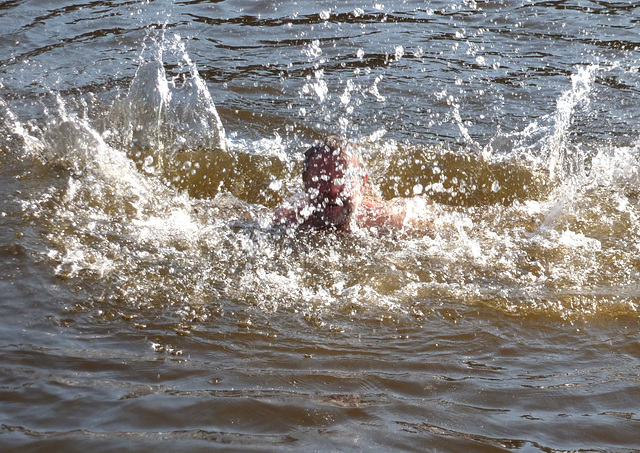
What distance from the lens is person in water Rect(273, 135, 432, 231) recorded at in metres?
5.07

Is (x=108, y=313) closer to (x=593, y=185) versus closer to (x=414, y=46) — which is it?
(x=593, y=185)

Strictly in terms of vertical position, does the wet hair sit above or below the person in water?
above

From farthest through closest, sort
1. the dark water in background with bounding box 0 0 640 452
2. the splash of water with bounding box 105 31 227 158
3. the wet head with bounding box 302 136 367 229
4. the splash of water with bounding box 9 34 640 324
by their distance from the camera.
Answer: the splash of water with bounding box 105 31 227 158
the wet head with bounding box 302 136 367 229
the splash of water with bounding box 9 34 640 324
the dark water in background with bounding box 0 0 640 452

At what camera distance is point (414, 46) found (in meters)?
8.83

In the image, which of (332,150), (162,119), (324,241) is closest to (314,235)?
(324,241)

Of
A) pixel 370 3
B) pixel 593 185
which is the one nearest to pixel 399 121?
pixel 593 185

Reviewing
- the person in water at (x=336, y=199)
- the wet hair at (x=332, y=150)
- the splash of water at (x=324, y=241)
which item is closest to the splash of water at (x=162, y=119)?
the splash of water at (x=324, y=241)

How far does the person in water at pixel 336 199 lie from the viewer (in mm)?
5070

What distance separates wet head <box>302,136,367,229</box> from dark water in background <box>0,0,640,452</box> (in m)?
0.22

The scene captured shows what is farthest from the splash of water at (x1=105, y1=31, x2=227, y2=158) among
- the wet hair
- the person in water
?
the wet hair

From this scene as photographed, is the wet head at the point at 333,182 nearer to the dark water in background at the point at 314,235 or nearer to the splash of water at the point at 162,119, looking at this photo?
the dark water in background at the point at 314,235

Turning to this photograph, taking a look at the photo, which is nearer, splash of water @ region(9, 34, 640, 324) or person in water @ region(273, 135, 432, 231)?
splash of water @ region(9, 34, 640, 324)

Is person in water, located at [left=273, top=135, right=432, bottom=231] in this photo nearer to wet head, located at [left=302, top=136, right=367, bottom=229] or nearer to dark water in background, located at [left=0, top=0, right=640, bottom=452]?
wet head, located at [left=302, top=136, right=367, bottom=229]

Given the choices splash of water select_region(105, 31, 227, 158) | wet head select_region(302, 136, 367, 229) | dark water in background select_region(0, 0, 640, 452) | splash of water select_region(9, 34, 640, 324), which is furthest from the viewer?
splash of water select_region(105, 31, 227, 158)
